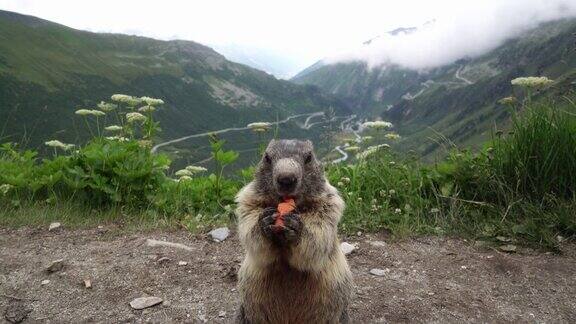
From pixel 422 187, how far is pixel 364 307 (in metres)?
2.94

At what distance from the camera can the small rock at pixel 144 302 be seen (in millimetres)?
5152

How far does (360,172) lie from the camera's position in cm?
802

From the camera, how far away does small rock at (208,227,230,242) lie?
22.2 feet

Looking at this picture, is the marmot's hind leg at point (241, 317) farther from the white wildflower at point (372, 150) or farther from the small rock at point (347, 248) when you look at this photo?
the white wildflower at point (372, 150)

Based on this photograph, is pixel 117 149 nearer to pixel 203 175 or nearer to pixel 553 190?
pixel 203 175

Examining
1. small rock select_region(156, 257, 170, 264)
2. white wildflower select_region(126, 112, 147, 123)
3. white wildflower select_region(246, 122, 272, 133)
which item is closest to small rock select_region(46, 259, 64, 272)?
small rock select_region(156, 257, 170, 264)

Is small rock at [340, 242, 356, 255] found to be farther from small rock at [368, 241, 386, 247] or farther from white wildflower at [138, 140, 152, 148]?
white wildflower at [138, 140, 152, 148]

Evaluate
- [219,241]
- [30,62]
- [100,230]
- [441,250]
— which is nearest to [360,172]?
[441,250]

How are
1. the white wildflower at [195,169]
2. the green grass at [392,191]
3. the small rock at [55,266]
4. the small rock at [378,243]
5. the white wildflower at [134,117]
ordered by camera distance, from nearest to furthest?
A: the small rock at [55,266] → the small rock at [378,243] → the green grass at [392,191] → the white wildflower at [134,117] → the white wildflower at [195,169]

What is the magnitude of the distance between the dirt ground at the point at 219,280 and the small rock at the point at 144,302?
0.05m

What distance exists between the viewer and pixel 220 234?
22.5 ft

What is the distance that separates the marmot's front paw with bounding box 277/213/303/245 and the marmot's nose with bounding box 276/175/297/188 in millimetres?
244

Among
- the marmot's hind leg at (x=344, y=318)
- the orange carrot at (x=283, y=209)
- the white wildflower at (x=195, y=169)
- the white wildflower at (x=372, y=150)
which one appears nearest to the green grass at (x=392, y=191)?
the white wildflower at (x=372, y=150)

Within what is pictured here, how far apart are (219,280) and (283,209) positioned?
214 cm
